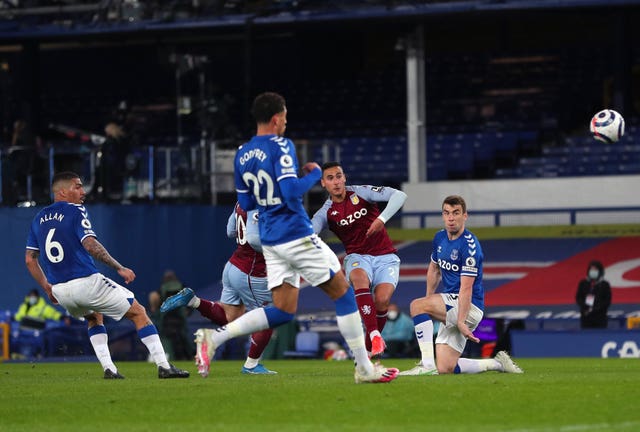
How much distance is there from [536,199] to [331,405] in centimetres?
2358

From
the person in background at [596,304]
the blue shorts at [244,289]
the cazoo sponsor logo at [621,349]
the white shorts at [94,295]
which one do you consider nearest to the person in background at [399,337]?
the person in background at [596,304]

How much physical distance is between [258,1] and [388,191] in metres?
22.4

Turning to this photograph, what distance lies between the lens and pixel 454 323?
1318 cm

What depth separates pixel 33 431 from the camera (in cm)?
902

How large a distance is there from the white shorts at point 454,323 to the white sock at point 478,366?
174 mm

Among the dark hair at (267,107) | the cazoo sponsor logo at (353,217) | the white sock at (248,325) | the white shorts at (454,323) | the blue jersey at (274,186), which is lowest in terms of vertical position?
the white shorts at (454,323)

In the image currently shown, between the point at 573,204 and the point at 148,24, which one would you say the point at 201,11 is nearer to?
the point at 148,24

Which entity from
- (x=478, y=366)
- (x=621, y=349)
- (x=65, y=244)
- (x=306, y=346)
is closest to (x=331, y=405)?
(x=478, y=366)

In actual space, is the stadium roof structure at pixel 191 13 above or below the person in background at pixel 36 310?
above

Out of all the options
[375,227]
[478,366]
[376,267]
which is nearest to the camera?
[478,366]

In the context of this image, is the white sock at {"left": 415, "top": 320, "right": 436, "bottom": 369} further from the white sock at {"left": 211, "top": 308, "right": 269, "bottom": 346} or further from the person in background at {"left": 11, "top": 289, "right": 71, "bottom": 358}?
the person in background at {"left": 11, "top": 289, "right": 71, "bottom": 358}

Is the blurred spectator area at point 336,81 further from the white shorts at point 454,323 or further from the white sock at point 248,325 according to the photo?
the white sock at point 248,325

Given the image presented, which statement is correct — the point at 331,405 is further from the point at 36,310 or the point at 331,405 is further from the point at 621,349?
the point at 36,310

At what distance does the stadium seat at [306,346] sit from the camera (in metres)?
24.3
